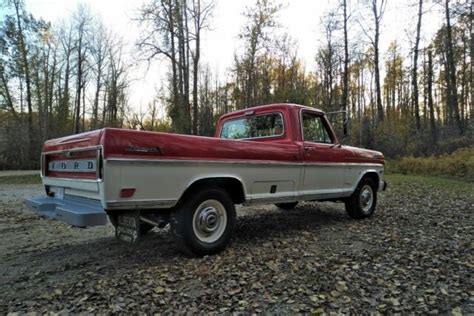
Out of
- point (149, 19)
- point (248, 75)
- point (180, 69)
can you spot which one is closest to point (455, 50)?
point (248, 75)

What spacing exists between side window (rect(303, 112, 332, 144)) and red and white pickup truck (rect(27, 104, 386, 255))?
2 centimetres

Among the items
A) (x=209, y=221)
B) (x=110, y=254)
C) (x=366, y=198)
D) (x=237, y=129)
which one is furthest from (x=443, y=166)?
(x=110, y=254)

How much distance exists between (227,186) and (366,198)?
3.63m

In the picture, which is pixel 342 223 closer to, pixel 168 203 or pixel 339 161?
pixel 339 161

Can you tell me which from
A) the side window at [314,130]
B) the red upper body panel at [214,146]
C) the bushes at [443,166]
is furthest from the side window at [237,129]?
the bushes at [443,166]

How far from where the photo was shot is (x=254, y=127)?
20.3 feet

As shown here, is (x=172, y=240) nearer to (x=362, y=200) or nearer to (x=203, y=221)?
(x=203, y=221)

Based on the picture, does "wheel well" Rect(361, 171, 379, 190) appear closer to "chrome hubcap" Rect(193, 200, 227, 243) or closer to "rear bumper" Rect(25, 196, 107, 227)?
"chrome hubcap" Rect(193, 200, 227, 243)

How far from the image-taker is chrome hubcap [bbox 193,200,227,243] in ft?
14.2

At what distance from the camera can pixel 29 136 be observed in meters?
25.7

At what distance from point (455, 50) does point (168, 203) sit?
26.9m

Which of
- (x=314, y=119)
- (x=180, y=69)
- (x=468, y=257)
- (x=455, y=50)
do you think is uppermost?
(x=455, y=50)

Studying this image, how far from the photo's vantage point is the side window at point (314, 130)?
588 cm

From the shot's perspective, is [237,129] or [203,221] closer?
[203,221]
